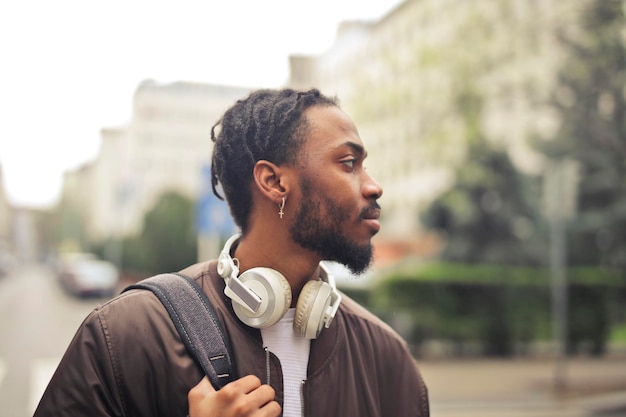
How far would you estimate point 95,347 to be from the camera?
161 centimetres

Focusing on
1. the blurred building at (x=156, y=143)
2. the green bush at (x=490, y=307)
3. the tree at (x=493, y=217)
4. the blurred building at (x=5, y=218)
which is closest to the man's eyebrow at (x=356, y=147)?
the green bush at (x=490, y=307)

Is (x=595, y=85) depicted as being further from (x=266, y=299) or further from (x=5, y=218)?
(x=5, y=218)

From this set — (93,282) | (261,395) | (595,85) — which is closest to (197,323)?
(261,395)

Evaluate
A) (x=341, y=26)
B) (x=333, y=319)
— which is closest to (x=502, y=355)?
(x=333, y=319)

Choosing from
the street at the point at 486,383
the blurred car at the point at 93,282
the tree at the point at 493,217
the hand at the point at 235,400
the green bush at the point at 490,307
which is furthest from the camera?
the blurred car at the point at 93,282

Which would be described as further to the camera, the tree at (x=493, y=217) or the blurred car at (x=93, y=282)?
the blurred car at (x=93, y=282)

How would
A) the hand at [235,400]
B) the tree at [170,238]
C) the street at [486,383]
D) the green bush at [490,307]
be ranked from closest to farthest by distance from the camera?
1. the hand at [235,400]
2. the street at [486,383]
3. the green bush at [490,307]
4. the tree at [170,238]

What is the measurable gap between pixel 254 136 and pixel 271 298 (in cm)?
42

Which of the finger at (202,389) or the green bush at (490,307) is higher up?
the finger at (202,389)

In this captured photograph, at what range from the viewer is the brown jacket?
158cm

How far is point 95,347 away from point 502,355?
13.8 meters

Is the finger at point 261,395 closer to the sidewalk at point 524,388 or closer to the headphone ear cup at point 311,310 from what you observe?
the headphone ear cup at point 311,310

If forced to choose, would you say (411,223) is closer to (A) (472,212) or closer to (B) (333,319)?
(A) (472,212)

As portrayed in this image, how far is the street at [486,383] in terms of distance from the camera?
929cm
